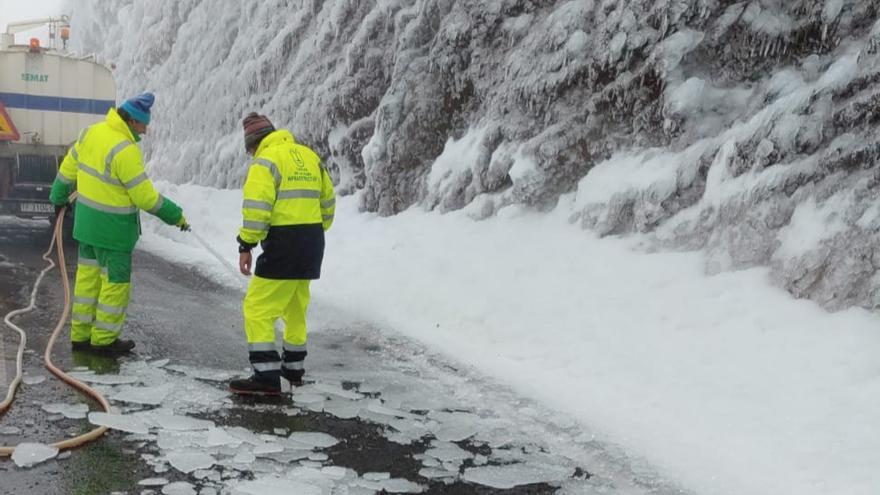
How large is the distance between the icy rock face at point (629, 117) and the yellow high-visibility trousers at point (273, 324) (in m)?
3.59

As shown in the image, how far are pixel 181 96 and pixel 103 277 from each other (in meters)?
20.1

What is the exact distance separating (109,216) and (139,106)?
2.92ft

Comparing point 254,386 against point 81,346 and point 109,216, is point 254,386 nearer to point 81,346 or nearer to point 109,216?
point 81,346

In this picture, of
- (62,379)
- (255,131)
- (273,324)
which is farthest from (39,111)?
(273,324)

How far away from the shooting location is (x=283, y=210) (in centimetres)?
541

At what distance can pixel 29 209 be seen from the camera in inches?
504

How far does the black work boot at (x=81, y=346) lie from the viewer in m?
6.04

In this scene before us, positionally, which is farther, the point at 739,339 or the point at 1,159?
the point at 1,159

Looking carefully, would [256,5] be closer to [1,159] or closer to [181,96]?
[181,96]

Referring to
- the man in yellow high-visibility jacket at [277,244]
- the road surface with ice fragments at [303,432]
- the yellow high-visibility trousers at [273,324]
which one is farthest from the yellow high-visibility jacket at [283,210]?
the road surface with ice fragments at [303,432]

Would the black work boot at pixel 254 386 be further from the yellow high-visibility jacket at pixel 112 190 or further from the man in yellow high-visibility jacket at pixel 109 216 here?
the yellow high-visibility jacket at pixel 112 190

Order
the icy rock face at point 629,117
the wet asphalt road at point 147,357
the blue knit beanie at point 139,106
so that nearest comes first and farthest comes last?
the wet asphalt road at point 147,357 → the blue knit beanie at point 139,106 → the icy rock face at point 629,117

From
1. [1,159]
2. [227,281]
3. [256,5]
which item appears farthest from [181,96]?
[227,281]

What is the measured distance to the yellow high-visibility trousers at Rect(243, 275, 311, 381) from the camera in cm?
530
